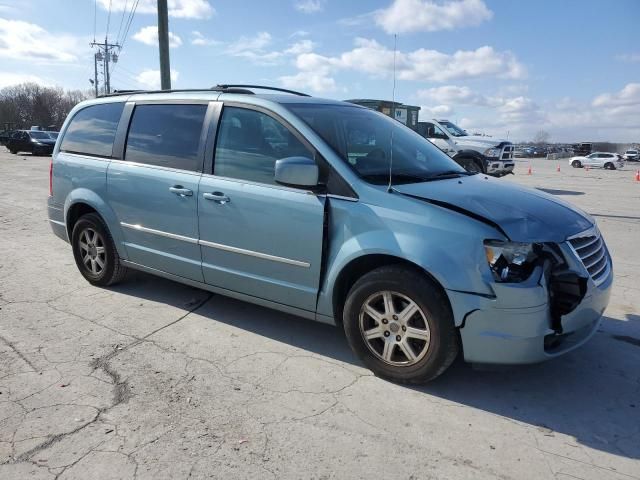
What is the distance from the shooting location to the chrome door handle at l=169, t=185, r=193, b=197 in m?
4.23

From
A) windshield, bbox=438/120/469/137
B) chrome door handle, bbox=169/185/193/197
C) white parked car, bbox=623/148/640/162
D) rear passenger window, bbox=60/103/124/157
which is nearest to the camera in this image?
chrome door handle, bbox=169/185/193/197

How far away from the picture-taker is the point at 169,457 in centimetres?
267

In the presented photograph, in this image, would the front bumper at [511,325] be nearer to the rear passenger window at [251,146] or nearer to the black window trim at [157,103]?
the rear passenger window at [251,146]

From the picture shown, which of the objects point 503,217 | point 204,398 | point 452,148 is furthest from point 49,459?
point 452,148

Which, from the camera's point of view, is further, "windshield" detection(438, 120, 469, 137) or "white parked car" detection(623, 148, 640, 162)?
"white parked car" detection(623, 148, 640, 162)

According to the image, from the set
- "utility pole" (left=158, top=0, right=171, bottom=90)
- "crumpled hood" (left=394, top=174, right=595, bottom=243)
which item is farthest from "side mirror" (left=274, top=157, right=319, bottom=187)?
"utility pole" (left=158, top=0, right=171, bottom=90)

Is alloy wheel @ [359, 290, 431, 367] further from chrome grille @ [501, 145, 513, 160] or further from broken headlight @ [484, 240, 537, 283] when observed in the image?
chrome grille @ [501, 145, 513, 160]

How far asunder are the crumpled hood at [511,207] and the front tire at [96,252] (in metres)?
3.13

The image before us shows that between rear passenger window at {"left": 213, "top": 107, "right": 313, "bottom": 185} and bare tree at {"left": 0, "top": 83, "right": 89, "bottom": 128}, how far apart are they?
297ft

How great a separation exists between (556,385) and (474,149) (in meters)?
13.9

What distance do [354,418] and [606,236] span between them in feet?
22.2

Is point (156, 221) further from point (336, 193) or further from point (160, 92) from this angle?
point (336, 193)

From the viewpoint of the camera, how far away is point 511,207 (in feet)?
11.1

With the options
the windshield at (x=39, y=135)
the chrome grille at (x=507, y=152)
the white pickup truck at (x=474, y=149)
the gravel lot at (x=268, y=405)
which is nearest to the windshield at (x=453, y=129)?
the white pickup truck at (x=474, y=149)
